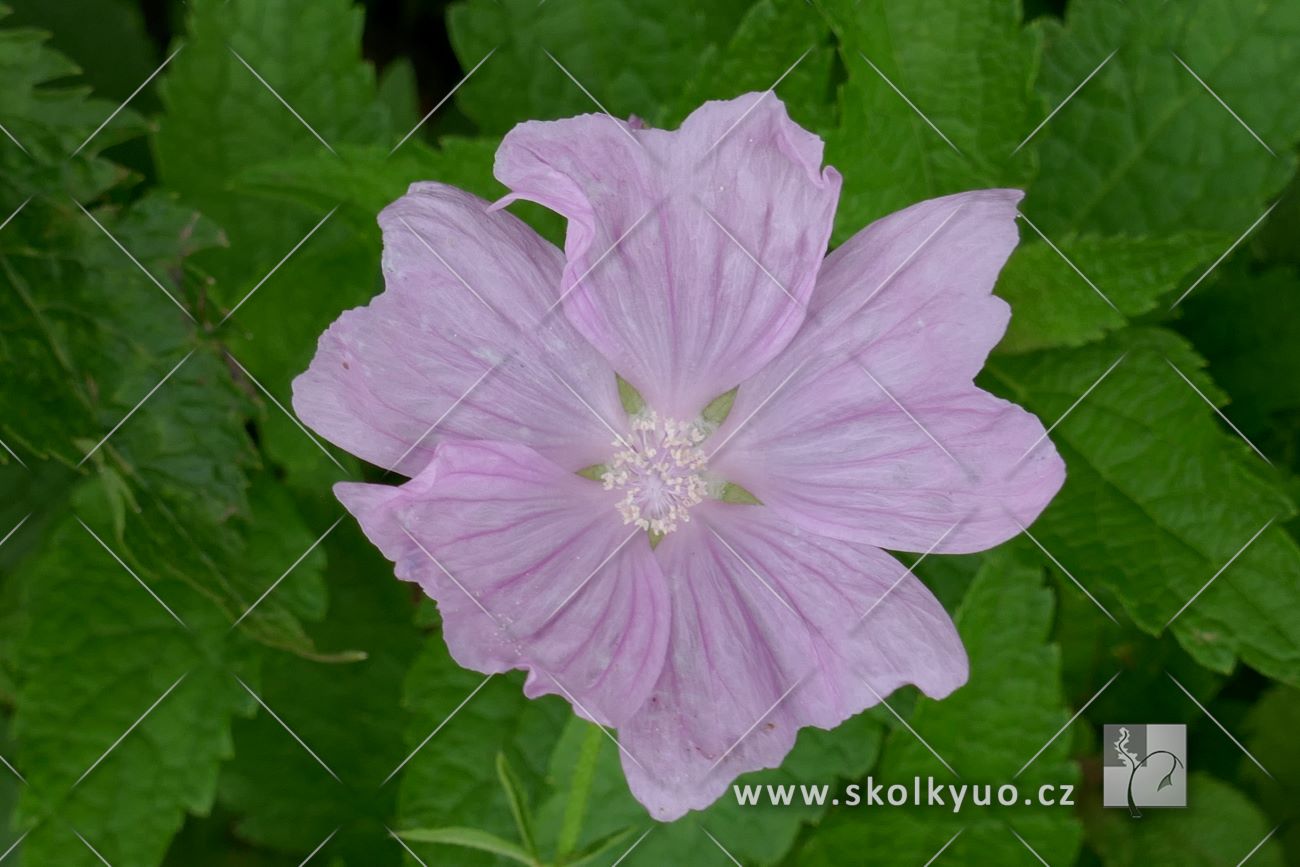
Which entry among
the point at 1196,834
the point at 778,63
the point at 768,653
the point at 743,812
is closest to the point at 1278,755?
the point at 1196,834

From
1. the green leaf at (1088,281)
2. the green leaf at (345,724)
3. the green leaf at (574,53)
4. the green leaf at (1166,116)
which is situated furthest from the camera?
the green leaf at (345,724)

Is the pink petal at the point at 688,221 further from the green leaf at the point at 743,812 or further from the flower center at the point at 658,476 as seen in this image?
the green leaf at the point at 743,812

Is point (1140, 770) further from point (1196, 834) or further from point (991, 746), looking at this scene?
point (991, 746)

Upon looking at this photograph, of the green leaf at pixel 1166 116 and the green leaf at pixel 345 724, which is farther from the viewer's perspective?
the green leaf at pixel 345 724

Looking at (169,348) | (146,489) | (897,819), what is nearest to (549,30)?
(169,348)

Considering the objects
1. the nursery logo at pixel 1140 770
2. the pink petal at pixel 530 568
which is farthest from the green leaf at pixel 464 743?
the nursery logo at pixel 1140 770

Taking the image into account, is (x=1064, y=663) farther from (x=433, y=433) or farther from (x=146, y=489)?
(x=146, y=489)
